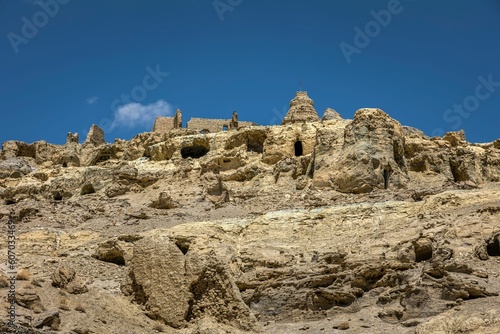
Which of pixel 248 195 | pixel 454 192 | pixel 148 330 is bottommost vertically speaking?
pixel 148 330

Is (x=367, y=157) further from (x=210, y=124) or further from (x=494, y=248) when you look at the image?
(x=210, y=124)

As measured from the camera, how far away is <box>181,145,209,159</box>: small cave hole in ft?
126

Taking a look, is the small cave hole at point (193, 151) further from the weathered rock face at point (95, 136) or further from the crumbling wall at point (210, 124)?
the weathered rock face at point (95, 136)

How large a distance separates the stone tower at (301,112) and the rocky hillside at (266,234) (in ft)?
11.8

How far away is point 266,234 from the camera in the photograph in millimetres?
23719

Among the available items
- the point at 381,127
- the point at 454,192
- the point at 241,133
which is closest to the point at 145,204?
the point at 241,133

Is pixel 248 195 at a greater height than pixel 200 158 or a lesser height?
lesser

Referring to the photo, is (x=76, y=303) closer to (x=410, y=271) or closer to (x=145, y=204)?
(x=410, y=271)

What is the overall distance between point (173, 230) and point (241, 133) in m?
13.5

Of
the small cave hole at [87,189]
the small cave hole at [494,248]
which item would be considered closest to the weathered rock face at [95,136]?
the small cave hole at [87,189]

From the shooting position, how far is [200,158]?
1420 inches

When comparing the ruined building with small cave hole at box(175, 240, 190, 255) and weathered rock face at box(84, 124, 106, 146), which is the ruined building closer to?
weathered rock face at box(84, 124, 106, 146)

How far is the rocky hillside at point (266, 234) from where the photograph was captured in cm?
1672

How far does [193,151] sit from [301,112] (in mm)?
6021
